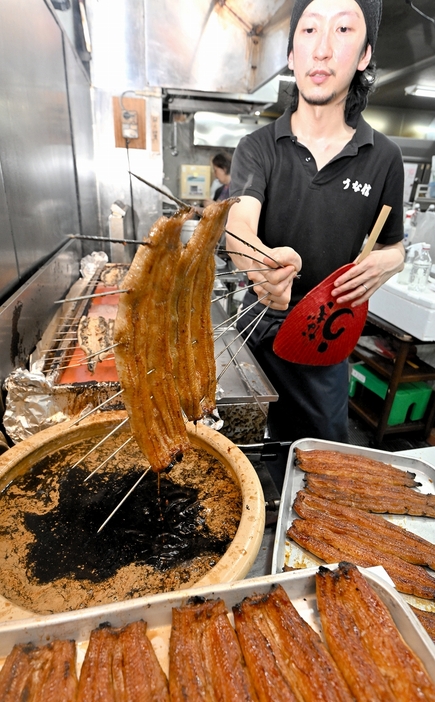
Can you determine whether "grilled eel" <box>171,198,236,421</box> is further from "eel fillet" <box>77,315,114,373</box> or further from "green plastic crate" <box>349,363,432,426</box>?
"green plastic crate" <box>349,363,432,426</box>

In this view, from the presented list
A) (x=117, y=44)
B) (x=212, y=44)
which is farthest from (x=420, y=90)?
(x=117, y=44)

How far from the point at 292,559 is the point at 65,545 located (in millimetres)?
1038

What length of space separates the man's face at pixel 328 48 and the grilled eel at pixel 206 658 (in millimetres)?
2861

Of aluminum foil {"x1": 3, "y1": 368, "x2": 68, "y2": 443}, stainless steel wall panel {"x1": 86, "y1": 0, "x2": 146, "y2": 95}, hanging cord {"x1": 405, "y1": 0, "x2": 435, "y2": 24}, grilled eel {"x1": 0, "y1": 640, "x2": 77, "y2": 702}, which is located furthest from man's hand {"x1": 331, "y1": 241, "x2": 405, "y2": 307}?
stainless steel wall panel {"x1": 86, "y1": 0, "x2": 146, "y2": 95}

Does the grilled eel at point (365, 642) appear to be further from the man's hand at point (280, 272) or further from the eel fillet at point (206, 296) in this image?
the man's hand at point (280, 272)

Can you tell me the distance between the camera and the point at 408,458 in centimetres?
249

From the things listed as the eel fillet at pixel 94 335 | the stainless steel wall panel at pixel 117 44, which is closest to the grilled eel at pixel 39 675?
the eel fillet at pixel 94 335

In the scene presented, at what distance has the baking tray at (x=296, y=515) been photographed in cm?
178

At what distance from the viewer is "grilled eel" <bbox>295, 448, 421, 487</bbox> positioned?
2260 millimetres

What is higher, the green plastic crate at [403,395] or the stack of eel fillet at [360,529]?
the stack of eel fillet at [360,529]

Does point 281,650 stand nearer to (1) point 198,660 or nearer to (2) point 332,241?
(1) point 198,660

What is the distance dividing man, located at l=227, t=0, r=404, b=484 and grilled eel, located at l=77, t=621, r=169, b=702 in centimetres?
172

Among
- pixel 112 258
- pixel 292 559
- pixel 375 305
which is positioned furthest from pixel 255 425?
pixel 112 258

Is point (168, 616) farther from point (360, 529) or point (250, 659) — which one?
point (360, 529)
